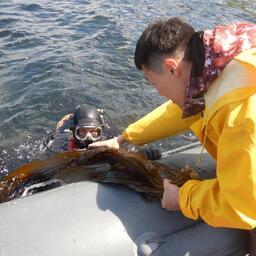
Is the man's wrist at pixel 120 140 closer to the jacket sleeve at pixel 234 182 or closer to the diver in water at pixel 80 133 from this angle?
the diver in water at pixel 80 133

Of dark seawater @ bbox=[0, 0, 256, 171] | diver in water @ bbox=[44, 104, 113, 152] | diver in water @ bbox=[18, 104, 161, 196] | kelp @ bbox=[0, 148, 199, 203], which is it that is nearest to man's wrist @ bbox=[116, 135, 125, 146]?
diver in water @ bbox=[18, 104, 161, 196]

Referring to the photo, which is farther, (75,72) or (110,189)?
(75,72)

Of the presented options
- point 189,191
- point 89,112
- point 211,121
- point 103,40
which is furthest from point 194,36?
point 103,40

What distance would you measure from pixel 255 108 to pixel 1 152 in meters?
3.32

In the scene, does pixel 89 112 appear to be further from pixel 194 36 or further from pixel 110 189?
pixel 194 36

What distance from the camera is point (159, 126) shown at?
11.3 feet

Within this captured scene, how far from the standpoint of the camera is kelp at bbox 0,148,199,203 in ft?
9.23

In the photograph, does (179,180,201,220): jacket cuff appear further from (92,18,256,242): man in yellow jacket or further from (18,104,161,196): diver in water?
(18,104,161,196): diver in water

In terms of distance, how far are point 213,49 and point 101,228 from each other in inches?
42.8

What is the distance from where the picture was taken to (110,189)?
2689mm

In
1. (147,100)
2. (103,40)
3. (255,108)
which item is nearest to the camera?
(255,108)

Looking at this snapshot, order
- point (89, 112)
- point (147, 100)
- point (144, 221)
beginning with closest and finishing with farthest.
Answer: point (144, 221) → point (89, 112) → point (147, 100)

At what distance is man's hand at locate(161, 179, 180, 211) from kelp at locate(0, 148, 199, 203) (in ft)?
0.34

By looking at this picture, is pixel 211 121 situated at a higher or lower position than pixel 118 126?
higher
